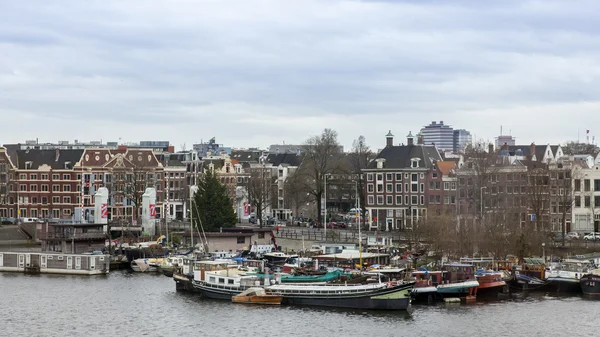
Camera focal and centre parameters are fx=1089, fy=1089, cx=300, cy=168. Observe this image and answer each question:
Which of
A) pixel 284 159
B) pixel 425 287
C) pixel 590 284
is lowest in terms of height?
pixel 590 284

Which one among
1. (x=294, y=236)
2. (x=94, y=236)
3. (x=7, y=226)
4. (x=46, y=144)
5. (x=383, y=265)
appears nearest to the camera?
(x=383, y=265)

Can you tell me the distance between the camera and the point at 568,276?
83.5m

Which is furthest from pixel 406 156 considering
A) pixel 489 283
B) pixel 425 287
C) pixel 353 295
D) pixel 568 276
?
pixel 353 295

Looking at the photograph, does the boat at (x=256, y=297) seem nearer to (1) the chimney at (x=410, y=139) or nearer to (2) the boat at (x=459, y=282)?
(2) the boat at (x=459, y=282)

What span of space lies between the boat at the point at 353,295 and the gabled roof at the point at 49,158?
7696 centimetres

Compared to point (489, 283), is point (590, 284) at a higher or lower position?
lower

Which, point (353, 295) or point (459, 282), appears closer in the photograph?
point (353, 295)

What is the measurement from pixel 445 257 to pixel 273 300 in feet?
79.4

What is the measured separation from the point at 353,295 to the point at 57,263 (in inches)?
1377

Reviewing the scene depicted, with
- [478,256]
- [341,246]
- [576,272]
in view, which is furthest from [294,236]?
[576,272]

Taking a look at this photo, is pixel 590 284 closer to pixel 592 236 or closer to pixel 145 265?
pixel 592 236

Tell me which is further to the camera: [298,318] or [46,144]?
[46,144]

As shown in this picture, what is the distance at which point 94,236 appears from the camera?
11112cm

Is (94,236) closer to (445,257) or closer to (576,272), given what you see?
(445,257)
